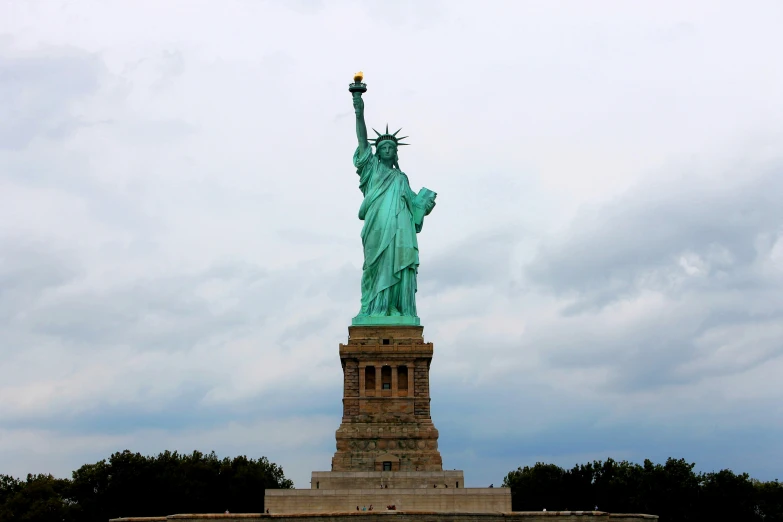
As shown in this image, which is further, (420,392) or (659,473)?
(659,473)

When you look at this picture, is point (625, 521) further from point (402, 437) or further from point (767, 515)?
point (767, 515)

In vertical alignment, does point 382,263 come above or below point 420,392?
above

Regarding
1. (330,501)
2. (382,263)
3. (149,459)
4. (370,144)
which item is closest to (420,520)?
(330,501)

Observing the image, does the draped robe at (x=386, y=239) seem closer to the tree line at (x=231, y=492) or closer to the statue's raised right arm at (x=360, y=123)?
the statue's raised right arm at (x=360, y=123)

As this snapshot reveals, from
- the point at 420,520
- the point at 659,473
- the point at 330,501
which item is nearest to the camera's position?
the point at 420,520

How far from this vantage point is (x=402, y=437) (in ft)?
131

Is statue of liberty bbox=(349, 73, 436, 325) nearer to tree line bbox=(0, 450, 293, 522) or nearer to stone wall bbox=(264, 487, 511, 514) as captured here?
stone wall bbox=(264, 487, 511, 514)

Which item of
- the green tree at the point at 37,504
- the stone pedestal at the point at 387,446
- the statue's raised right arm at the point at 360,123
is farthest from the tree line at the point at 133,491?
the statue's raised right arm at the point at 360,123

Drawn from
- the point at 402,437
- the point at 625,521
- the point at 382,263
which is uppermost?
the point at 382,263

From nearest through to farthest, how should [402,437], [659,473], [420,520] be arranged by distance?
[420,520], [402,437], [659,473]

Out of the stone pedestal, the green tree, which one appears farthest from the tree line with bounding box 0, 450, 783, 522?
the stone pedestal

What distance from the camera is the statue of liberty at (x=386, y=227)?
4294 cm

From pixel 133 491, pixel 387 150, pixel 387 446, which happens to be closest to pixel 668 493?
pixel 387 446

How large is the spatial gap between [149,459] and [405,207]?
17.7m
